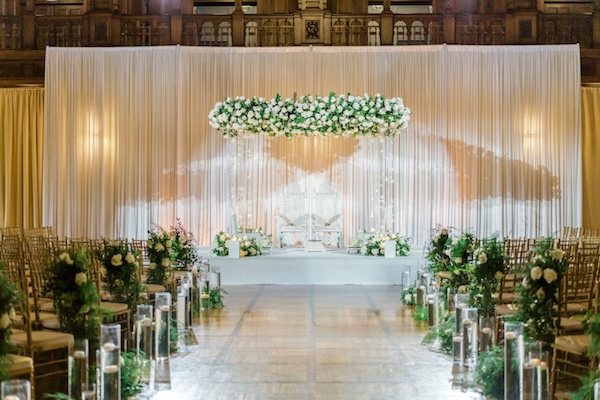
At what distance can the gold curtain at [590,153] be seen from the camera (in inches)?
643

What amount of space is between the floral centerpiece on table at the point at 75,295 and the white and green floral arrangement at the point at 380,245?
7.94 meters

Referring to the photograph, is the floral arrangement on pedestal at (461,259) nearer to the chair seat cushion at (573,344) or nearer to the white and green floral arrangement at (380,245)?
the chair seat cushion at (573,344)

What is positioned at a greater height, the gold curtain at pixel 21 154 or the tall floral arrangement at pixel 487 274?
the gold curtain at pixel 21 154

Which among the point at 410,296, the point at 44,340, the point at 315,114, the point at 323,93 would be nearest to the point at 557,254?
the point at 44,340

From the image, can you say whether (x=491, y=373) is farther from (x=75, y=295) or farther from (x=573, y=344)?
(x=75, y=295)

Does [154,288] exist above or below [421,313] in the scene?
above

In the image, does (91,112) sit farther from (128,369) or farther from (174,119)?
(128,369)

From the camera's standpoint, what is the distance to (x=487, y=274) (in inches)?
304

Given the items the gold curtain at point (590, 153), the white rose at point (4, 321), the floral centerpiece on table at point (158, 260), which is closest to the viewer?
the white rose at point (4, 321)

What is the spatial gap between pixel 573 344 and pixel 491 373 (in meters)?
0.56

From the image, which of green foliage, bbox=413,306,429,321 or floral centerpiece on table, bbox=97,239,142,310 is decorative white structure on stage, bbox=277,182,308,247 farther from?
floral centerpiece on table, bbox=97,239,142,310

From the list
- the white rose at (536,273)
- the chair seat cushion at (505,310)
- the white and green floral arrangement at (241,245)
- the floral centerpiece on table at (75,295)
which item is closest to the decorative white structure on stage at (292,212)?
the white and green floral arrangement at (241,245)

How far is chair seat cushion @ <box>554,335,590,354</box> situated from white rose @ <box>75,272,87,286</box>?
131 inches

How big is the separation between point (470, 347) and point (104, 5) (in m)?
11.5
